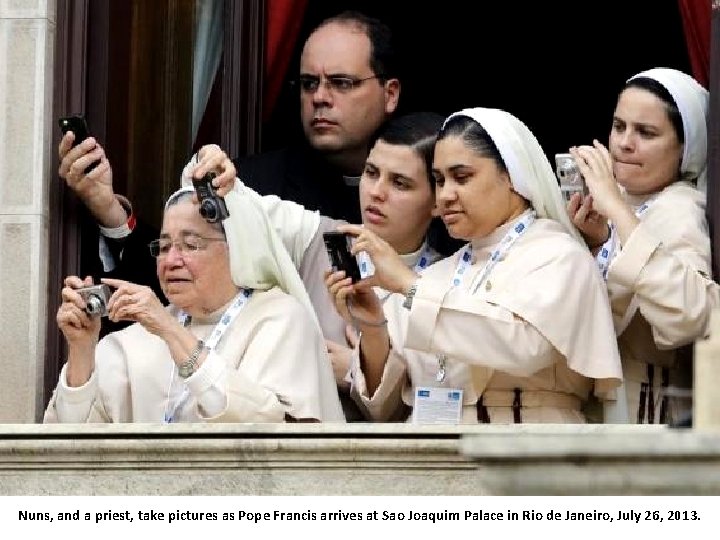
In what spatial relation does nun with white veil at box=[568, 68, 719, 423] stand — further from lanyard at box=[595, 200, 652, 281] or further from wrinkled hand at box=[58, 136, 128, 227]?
wrinkled hand at box=[58, 136, 128, 227]

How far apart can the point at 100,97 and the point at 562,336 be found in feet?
8.05

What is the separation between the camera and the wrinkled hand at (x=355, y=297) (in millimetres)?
10156

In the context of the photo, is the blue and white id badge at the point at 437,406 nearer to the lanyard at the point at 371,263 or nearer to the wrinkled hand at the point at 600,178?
the lanyard at the point at 371,263

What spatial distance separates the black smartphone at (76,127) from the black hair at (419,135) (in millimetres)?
1095

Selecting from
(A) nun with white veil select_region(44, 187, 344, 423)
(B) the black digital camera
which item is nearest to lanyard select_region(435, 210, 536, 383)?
(A) nun with white veil select_region(44, 187, 344, 423)

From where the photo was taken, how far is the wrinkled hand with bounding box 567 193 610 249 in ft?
34.2

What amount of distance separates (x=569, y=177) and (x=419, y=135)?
1.94ft

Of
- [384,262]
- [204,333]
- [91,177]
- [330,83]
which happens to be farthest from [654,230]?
[91,177]

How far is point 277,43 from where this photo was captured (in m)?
12.3

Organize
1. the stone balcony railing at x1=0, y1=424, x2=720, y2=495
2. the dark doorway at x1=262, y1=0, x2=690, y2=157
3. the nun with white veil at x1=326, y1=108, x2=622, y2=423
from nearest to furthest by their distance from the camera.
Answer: the stone balcony railing at x1=0, y1=424, x2=720, y2=495
the nun with white veil at x1=326, y1=108, x2=622, y2=423
the dark doorway at x1=262, y1=0, x2=690, y2=157

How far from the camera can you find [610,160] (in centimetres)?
1037

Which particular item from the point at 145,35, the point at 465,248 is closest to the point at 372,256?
the point at 465,248

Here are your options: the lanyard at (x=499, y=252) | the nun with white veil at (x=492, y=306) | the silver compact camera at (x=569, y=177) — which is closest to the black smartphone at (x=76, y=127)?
the nun with white veil at (x=492, y=306)

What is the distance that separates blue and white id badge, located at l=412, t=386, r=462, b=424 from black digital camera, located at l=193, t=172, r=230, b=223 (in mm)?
929
